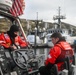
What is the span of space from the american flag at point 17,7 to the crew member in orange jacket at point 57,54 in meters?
1.29

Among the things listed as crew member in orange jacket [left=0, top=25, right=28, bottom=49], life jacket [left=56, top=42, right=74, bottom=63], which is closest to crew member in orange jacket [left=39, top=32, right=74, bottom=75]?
life jacket [left=56, top=42, right=74, bottom=63]

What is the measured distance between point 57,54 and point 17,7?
1842 mm

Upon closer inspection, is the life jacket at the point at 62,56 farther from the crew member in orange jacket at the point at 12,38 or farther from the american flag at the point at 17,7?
the american flag at the point at 17,7

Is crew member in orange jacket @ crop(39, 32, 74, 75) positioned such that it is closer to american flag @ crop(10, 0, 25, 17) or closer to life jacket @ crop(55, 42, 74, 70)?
life jacket @ crop(55, 42, 74, 70)

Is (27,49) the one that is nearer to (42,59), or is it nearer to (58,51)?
(42,59)

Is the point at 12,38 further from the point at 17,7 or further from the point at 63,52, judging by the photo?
the point at 63,52

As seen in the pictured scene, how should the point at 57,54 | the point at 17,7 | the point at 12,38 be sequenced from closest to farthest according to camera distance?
1. the point at 57,54
2. the point at 12,38
3. the point at 17,7

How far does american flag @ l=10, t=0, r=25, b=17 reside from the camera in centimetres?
637

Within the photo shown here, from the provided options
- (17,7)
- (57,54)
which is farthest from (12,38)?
(57,54)

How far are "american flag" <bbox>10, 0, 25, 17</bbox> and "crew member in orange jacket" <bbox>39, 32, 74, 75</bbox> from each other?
50.9 inches

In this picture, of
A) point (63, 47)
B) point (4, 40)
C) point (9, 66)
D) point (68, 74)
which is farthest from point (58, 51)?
point (4, 40)

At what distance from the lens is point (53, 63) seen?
213 inches

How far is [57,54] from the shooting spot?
5.37m

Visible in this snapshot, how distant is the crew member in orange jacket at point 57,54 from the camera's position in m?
5.37
